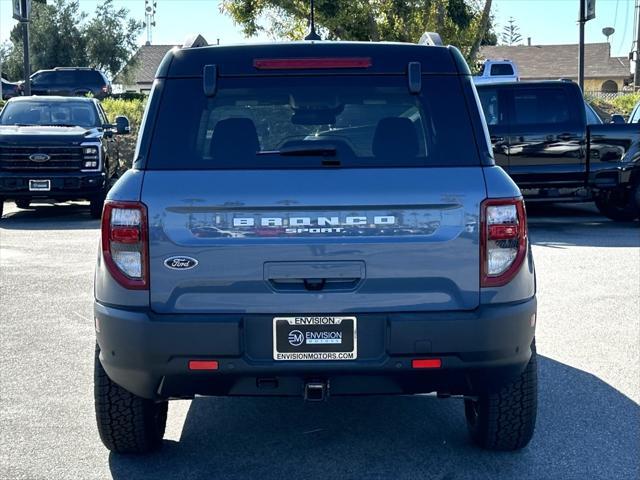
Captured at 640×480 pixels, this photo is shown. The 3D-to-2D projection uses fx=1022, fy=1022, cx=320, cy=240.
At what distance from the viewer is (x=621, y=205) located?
15.2 m

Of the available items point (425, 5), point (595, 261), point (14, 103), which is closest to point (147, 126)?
point (595, 261)

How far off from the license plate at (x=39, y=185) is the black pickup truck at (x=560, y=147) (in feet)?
21.8

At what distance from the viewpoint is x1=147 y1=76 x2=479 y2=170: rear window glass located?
4301 millimetres

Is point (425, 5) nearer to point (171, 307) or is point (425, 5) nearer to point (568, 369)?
point (568, 369)

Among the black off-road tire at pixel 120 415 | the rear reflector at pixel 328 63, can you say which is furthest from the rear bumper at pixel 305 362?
the rear reflector at pixel 328 63

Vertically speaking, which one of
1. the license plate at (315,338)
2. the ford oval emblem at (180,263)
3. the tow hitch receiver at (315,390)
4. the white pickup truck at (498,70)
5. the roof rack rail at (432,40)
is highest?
the roof rack rail at (432,40)

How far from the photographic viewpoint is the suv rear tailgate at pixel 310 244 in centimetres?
415

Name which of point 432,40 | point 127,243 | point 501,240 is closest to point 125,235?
point 127,243

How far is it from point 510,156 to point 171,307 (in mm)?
10925

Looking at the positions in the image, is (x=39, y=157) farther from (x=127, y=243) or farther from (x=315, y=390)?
(x=315, y=390)

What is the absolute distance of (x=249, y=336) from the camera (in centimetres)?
417

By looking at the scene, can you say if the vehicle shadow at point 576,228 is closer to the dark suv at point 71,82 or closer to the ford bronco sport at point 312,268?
the ford bronco sport at point 312,268

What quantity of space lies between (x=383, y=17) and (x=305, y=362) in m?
28.1

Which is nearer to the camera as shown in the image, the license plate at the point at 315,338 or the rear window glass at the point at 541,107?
the license plate at the point at 315,338
